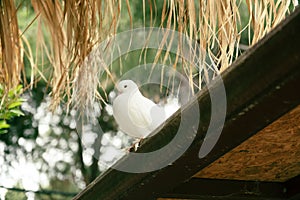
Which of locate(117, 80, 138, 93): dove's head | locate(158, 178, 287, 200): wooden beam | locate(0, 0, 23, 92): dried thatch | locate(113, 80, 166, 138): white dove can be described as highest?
locate(117, 80, 138, 93): dove's head

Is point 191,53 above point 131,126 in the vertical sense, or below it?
below

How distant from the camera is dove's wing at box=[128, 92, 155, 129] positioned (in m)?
2.33

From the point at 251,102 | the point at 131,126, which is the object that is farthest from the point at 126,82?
the point at 251,102

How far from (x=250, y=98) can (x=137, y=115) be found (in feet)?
4.66

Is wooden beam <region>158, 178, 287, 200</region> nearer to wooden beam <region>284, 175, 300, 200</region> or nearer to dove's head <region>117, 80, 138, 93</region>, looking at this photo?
wooden beam <region>284, 175, 300, 200</region>

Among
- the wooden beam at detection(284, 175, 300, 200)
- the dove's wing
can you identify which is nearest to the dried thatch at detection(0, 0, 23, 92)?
the wooden beam at detection(284, 175, 300, 200)

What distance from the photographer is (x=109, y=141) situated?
22.7 ft

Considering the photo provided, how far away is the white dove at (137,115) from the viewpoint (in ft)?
7.60

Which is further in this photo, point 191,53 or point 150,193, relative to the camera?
point 191,53

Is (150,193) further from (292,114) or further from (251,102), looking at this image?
(251,102)

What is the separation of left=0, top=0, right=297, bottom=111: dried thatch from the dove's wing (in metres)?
0.71

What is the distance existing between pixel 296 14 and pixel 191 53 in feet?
2.32

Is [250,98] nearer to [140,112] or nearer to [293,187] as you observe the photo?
[293,187]

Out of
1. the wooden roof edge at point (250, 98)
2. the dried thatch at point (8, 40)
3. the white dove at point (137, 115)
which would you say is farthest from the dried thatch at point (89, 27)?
the white dove at point (137, 115)
